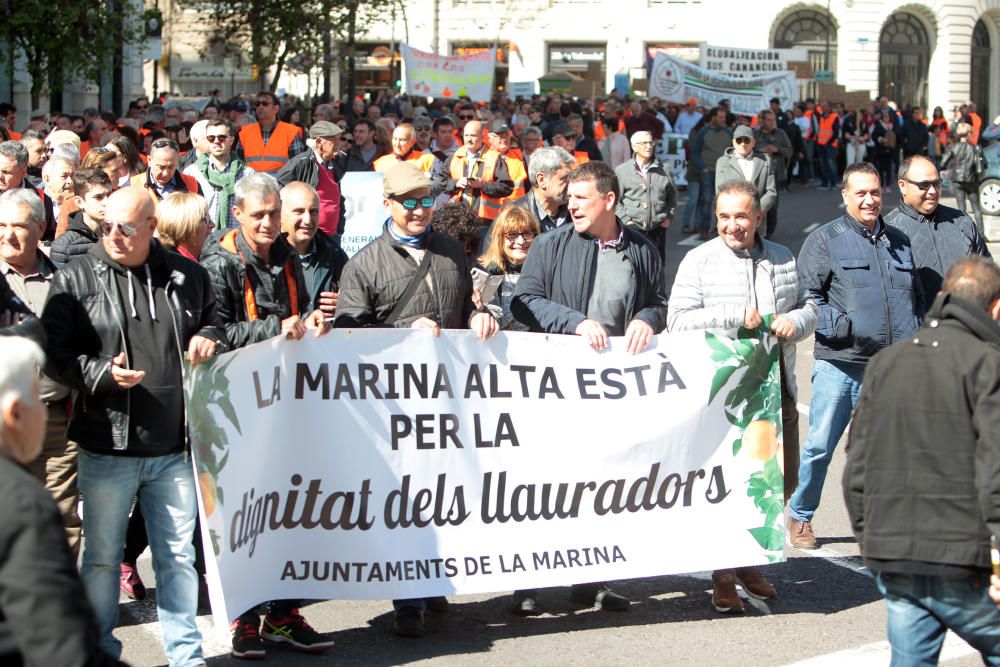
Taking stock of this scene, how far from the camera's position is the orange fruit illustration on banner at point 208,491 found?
5078 mm

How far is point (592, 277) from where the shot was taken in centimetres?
616

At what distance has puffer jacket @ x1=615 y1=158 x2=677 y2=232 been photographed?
1369 centimetres

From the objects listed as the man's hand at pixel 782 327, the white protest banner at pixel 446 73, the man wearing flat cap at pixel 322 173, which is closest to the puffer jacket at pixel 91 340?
the man's hand at pixel 782 327

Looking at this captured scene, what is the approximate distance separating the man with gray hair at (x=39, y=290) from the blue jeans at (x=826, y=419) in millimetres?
3307

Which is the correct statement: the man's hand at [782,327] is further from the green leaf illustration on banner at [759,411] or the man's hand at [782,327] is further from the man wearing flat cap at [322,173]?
the man wearing flat cap at [322,173]

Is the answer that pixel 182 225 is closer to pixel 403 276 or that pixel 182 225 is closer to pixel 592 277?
pixel 403 276

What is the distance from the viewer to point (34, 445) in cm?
315

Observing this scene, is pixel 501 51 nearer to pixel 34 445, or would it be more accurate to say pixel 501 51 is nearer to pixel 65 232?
pixel 65 232

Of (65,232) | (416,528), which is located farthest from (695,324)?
(65,232)

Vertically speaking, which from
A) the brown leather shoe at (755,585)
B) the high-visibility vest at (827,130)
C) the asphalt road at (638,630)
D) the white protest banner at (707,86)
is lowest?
the asphalt road at (638,630)

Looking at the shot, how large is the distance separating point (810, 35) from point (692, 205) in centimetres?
3818

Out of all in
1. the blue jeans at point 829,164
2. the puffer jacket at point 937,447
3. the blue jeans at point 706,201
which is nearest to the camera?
the puffer jacket at point 937,447

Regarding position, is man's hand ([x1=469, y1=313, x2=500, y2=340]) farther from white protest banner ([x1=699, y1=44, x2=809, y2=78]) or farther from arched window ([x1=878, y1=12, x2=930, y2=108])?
arched window ([x1=878, y1=12, x2=930, y2=108])

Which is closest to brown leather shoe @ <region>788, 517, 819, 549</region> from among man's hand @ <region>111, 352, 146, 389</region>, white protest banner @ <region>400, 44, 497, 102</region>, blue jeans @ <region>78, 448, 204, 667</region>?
blue jeans @ <region>78, 448, 204, 667</region>
